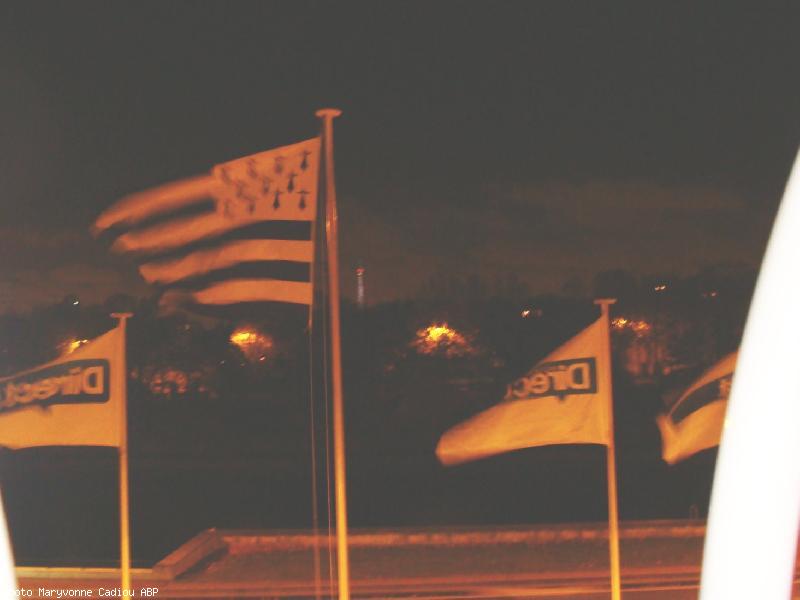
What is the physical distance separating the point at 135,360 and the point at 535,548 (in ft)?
105

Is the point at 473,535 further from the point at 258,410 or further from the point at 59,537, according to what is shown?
the point at 258,410

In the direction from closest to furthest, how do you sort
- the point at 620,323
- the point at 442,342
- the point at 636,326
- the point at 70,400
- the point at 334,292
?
the point at 70,400 → the point at 334,292 → the point at 442,342 → the point at 636,326 → the point at 620,323

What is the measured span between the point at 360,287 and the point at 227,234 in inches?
1434

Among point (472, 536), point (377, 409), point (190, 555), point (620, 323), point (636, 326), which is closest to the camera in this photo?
point (190, 555)

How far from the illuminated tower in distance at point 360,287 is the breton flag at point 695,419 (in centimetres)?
3634

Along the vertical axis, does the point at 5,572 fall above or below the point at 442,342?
below

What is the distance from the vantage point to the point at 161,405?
37.9 metres

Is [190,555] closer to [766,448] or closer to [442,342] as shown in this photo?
[766,448]

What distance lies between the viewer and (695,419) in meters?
5.34

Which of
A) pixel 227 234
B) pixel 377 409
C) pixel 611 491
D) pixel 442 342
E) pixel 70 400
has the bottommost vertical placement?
pixel 611 491

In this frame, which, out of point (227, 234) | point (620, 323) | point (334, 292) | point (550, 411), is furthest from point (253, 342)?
point (550, 411)

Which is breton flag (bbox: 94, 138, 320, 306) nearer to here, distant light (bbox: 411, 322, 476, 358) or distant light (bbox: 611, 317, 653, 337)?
distant light (bbox: 411, 322, 476, 358)

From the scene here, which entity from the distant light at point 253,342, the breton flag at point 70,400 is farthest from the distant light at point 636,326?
the breton flag at point 70,400

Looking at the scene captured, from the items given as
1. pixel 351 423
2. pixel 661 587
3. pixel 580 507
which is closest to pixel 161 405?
pixel 351 423
